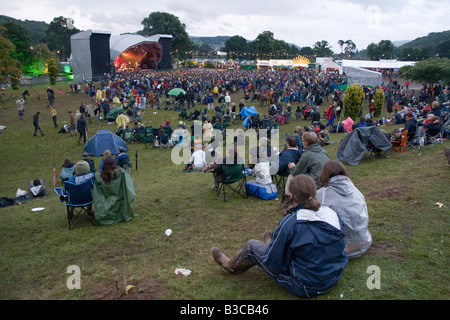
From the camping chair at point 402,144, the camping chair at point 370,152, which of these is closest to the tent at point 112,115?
the camping chair at point 370,152

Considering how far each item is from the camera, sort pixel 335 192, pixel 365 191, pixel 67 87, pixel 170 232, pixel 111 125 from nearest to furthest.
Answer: pixel 335 192, pixel 170 232, pixel 365 191, pixel 111 125, pixel 67 87

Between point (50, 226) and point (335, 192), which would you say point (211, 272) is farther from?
point (50, 226)

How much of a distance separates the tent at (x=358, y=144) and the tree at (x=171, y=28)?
7668cm

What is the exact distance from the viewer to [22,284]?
4.05 m

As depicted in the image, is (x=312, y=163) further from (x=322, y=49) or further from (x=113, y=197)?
(x=322, y=49)

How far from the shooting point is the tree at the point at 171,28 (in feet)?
266

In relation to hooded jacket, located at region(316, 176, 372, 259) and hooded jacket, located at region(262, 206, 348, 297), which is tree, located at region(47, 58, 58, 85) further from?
hooded jacket, located at region(262, 206, 348, 297)

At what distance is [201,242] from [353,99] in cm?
1391

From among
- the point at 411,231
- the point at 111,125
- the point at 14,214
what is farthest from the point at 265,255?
the point at 111,125

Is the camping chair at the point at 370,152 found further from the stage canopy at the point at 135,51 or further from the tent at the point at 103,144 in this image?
the stage canopy at the point at 135,51

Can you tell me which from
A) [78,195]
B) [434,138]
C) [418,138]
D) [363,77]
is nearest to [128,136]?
[78,195]

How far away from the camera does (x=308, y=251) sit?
9.13 feet

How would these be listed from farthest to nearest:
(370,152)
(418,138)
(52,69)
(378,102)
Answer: (52,69)
(378,102)
(418,138)
(370,152)

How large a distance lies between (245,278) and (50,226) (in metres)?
4.39
